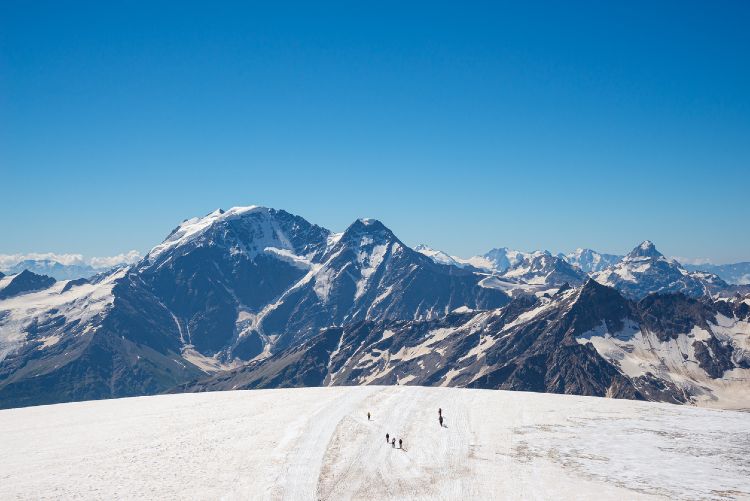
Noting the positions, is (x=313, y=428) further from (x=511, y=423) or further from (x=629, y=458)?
(x=629, y=458)

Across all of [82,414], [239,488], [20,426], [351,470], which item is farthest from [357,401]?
[20,426]

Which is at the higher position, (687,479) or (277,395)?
(277,395)

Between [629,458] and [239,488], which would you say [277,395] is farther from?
[629,458]

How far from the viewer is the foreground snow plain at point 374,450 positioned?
4947 cm

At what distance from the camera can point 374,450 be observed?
190ft

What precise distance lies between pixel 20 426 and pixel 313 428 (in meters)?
34.5

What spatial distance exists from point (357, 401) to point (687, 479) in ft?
126

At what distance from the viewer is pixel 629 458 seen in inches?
2202

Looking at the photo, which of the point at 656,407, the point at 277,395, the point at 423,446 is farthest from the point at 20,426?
the point at 656,407

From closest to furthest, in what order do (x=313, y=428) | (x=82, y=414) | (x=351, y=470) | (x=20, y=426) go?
1. (x=351, y=470)
2. (x=313, y=428)
3. (x=20, y=426)
4. (x=82, y=414)

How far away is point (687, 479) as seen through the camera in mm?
50719

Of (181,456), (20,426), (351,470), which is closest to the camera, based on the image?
(351,470)

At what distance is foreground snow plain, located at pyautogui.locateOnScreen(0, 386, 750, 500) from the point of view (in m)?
49.5

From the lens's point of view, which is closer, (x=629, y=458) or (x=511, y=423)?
(x=629, y=458)
